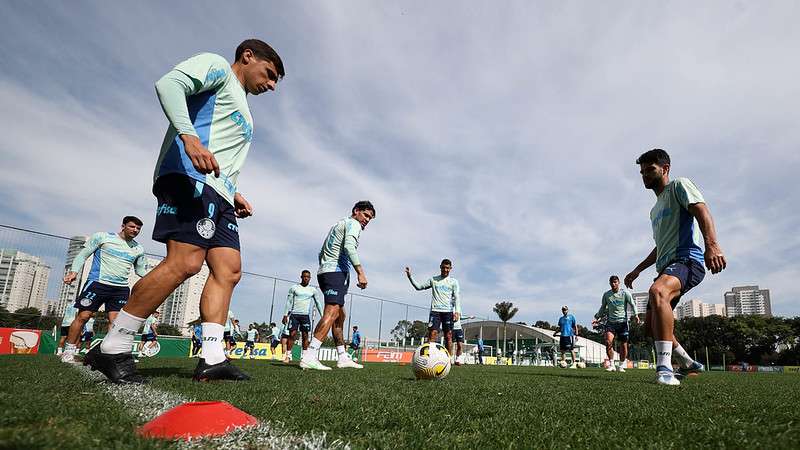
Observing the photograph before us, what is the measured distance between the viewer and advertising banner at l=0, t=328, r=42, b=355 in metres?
14.0

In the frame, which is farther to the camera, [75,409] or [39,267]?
[39,267]

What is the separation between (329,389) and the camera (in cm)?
310

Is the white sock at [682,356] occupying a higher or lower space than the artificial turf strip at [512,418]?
higher

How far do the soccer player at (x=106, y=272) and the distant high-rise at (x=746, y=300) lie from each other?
17632 cm

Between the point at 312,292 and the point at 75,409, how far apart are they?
33.5 ft

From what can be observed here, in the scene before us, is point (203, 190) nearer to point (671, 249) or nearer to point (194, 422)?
point (194, 422)

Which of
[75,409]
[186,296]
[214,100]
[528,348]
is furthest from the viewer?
[528,348]

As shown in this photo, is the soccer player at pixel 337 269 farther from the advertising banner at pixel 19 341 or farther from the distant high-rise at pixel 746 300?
the distant high-rise at pixel 746 300

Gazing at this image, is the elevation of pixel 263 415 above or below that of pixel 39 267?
below

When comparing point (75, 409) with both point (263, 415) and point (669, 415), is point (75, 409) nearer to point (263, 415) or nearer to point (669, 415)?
point (263, 415)

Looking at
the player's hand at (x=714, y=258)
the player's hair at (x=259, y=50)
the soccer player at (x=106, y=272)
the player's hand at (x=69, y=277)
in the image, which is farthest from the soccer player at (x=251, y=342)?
the player's hand at (x=714, y=258)

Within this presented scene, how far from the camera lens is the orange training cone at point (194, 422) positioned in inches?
55.7

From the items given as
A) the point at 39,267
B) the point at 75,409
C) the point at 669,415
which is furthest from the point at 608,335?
the point at 39,267

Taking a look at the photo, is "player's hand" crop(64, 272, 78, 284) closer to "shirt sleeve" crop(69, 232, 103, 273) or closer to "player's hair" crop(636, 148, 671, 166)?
"shirt sleeve" crop(69, 232, 103, 273)
